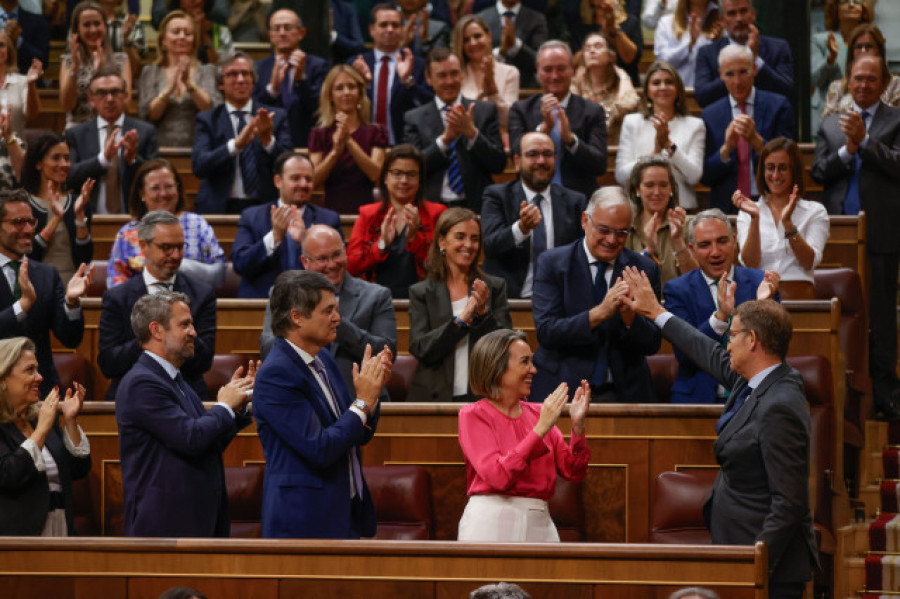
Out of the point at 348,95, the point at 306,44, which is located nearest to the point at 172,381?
the point at 348,95

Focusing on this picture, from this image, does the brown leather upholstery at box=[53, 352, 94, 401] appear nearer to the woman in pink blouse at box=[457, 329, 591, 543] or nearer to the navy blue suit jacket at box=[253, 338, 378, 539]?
the navy blue suit jacket at box=[253, 338, 378, 539]

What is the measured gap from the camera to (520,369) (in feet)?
12.2

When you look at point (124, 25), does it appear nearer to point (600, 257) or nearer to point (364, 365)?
point (600, 257)

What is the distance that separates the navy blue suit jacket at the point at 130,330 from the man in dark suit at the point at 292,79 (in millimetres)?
2255

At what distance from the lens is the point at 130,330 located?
472cm

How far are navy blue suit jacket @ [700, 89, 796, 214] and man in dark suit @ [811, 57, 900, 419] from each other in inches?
9.0

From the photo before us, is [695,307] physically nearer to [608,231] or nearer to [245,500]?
[608,231]

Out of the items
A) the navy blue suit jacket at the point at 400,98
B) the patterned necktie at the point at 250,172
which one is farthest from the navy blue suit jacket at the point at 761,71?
the patterned necktie at the point at 250,172

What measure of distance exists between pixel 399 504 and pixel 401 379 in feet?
2.65

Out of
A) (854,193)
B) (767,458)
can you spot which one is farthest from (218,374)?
(854,193)

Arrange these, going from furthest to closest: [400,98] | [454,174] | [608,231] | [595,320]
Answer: [400,98] < [454,174] < [608,231] < [595,320]

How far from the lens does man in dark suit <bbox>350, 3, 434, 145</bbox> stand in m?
6.81

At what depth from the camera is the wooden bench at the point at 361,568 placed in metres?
3.29

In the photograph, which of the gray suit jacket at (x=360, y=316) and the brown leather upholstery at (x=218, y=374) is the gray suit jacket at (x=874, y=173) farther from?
the brown leather upholstery at (x=218, y=374)
